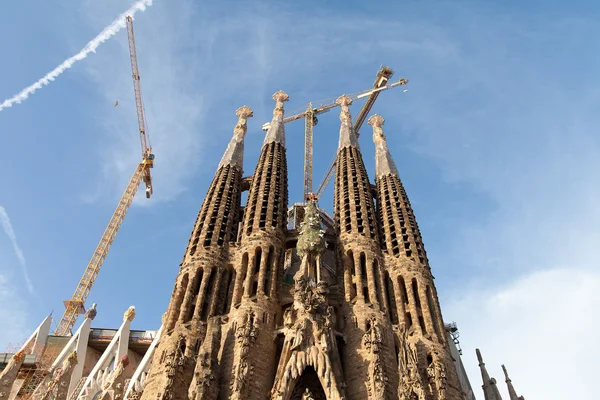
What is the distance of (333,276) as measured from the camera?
35.2 meters

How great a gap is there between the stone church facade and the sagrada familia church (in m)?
0.07

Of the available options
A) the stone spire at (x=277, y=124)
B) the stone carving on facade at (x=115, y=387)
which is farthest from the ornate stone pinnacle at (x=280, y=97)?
the stone carving on facade at (x=115, y=387)

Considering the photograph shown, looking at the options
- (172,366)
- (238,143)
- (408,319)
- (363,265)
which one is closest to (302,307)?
(363,265)

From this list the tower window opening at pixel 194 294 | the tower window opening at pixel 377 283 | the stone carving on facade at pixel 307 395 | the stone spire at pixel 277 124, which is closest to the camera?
the stone carving on facade at pixel 307 395

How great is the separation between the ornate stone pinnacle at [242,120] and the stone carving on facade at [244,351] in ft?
65.7

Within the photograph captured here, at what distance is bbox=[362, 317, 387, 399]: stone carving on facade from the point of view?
23.5 metres

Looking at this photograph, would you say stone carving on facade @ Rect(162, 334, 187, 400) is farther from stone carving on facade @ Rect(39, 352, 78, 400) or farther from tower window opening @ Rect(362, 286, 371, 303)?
tower window opening @ Rect(362, 286, 371, 303)

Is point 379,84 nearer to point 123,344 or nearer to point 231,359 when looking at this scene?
point 123,344

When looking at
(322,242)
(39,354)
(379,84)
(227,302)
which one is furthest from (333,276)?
(379,84)

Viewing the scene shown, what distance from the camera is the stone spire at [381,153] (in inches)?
1561

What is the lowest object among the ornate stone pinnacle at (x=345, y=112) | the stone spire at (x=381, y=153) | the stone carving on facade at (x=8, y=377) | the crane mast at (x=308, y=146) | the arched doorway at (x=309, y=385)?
the arched doorway at (x=309, y=385)

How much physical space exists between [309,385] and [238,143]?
2262 centimetres

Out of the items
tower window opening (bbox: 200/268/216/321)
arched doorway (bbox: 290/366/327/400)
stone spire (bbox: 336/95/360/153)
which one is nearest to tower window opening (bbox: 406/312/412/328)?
arched doorway (bbox: 290/366/327/400)

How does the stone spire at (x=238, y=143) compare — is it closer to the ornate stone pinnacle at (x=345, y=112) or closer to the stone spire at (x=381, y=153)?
the ornate stone pinnacle at (x=345, y=112)
